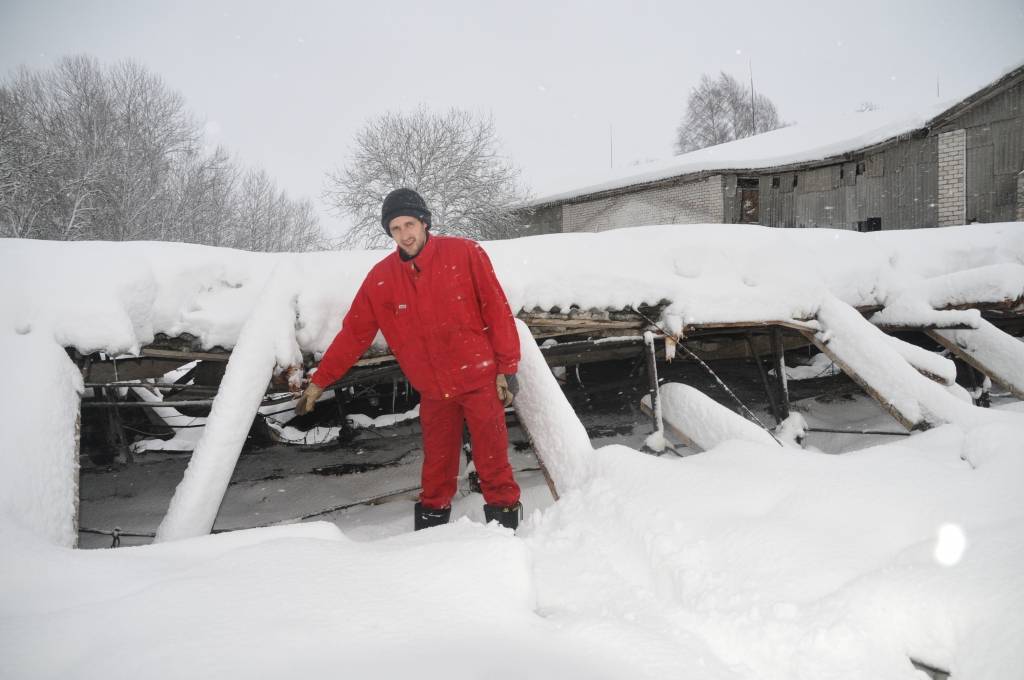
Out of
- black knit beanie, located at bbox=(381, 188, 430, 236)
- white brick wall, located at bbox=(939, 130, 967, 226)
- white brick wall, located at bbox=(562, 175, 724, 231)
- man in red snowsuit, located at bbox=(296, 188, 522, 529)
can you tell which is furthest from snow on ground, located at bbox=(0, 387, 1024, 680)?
white brick wall, located at bbox=(939, 130, 967, 226)

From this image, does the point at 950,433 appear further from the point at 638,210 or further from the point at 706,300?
the point at 638,210

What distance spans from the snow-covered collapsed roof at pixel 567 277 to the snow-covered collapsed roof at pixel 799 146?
1308 centimetres

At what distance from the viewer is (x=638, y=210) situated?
19469 millimetres

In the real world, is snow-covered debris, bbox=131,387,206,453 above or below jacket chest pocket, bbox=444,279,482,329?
below

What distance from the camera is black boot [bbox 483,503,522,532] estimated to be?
2834mm

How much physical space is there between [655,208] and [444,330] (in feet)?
59.2

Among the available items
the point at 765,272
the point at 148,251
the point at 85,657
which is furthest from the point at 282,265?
the point at 765,272

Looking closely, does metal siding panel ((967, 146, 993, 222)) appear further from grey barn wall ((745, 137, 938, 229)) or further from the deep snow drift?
the deep snow drift

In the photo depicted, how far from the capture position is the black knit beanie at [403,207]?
2.73 metres

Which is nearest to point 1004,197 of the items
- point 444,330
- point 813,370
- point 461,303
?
point 813,370

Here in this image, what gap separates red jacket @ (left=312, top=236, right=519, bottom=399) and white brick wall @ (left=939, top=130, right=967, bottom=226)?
59.1 ft

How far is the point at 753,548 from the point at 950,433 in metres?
1.93

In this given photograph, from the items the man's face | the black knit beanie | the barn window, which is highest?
the barn window

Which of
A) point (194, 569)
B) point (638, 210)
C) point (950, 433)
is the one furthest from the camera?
point (638, 210)
